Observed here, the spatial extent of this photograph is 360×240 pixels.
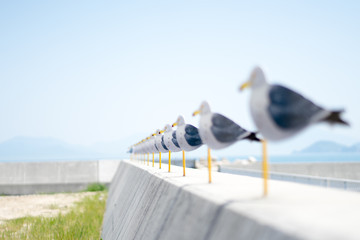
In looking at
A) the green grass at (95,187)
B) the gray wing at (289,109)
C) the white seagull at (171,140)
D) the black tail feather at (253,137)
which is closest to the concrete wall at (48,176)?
the green grass at (95,187)

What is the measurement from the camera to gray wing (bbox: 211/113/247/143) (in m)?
4.68

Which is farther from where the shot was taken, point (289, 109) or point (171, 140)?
point (171, 140)

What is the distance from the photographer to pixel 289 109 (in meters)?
3.27

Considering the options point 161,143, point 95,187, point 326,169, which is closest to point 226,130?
point 161,143

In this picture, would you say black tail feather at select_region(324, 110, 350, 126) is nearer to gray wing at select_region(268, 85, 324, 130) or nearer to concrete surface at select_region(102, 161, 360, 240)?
gray wing at select_region(268, 85, 324, 130)

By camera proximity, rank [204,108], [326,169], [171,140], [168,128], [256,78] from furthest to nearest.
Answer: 1. [326,169]
2. [168,128]
3. [171,140]
4. [204,108]
5. [256,78]

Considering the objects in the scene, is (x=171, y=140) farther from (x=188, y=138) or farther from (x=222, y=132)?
(x=222, y=132)

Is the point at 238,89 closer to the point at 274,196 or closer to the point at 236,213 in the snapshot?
the point at 274,196

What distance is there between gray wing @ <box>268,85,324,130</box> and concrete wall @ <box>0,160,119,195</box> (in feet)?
84.3

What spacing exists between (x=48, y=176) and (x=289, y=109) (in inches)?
1029

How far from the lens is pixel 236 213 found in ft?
9.92

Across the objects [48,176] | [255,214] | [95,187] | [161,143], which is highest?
[161,143]

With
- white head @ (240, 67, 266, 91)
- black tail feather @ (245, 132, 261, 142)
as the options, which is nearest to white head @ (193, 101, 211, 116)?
black tail feather @ (245, 132, 261, 142)

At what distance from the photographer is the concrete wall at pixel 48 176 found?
27.4 meters
